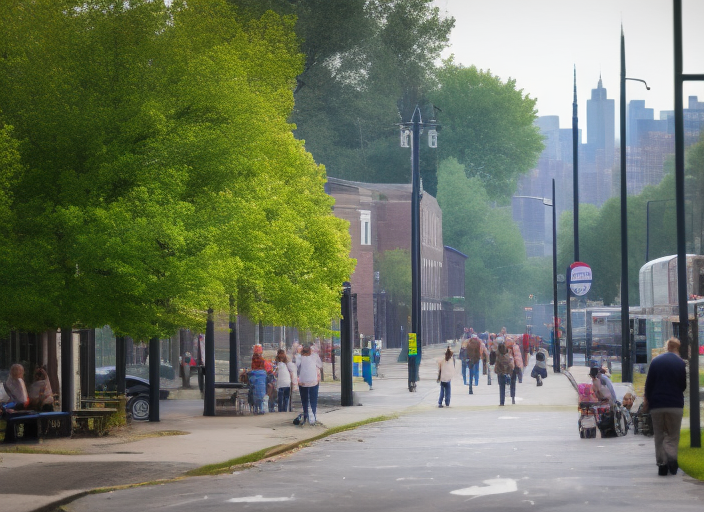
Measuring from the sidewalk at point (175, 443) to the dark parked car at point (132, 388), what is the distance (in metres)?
0.69

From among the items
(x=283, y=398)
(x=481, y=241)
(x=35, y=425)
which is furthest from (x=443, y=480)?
(x=481, y=241)

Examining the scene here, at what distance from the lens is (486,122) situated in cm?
10644

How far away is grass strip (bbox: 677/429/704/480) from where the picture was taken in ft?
51.5

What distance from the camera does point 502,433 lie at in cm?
2417

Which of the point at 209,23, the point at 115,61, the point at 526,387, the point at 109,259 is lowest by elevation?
the point at 526,387

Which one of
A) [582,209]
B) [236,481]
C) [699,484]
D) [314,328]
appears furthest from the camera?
[582,209]

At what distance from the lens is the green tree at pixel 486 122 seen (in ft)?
348

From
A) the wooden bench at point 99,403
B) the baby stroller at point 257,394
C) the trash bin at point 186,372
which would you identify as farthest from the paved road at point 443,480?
the trash bin at point 186,372

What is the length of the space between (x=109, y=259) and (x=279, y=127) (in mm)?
10203

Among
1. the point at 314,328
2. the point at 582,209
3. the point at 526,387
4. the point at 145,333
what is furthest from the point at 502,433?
the point at 582,209

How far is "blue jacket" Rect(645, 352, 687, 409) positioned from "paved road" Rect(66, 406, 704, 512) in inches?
38.3

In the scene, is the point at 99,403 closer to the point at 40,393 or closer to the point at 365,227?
the point at 40,393

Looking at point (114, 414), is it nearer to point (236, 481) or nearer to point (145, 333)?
point (145, 333)

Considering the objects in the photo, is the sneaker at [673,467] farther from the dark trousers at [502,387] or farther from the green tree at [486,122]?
the green tree at [486,122]
